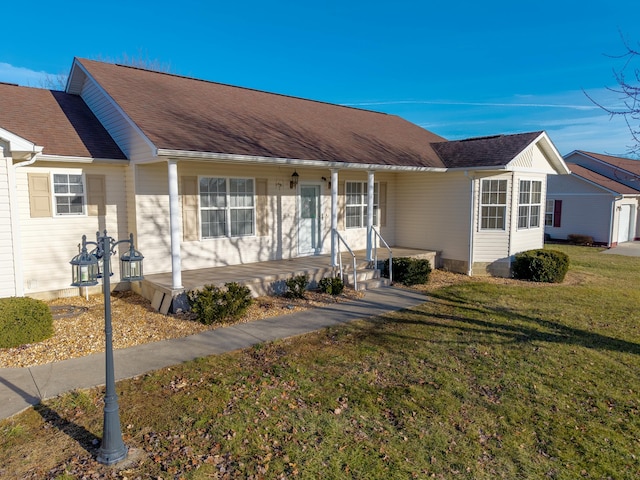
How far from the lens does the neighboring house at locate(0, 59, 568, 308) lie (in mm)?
8664

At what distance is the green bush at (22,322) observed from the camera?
6301mm

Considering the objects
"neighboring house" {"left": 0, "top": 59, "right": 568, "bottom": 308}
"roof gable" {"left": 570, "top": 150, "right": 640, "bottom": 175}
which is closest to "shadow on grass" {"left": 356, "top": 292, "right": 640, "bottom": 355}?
"neighboring house" {"left": 0, "top": 59, "right": 568, "bottom": 308}

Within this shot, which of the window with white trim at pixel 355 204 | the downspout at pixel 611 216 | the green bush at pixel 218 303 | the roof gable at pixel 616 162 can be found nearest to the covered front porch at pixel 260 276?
the green bush at pixel 218 303

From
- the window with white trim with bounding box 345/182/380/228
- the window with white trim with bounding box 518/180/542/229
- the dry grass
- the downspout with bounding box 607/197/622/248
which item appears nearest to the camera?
the dry grass

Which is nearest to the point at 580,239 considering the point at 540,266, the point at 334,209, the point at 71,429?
the point at 540,266

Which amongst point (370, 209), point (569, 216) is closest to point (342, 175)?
point (370, 209)

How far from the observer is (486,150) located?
41.9ft

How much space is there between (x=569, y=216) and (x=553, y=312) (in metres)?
16.5

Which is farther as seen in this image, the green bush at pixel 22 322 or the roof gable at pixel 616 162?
the roof gable at pixel 616 162

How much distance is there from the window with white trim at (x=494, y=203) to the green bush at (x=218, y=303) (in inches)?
309

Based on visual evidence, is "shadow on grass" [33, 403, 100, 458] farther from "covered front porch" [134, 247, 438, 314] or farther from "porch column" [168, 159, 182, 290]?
"porch column" [168, 159, 182, 290]

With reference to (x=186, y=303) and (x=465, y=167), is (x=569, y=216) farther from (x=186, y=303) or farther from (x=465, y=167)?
(x=186, y=303)

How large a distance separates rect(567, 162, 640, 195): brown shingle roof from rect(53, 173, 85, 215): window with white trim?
22.1 m

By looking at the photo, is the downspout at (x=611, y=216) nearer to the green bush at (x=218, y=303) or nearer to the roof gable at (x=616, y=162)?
the roof gable at (x=616, y=162)
